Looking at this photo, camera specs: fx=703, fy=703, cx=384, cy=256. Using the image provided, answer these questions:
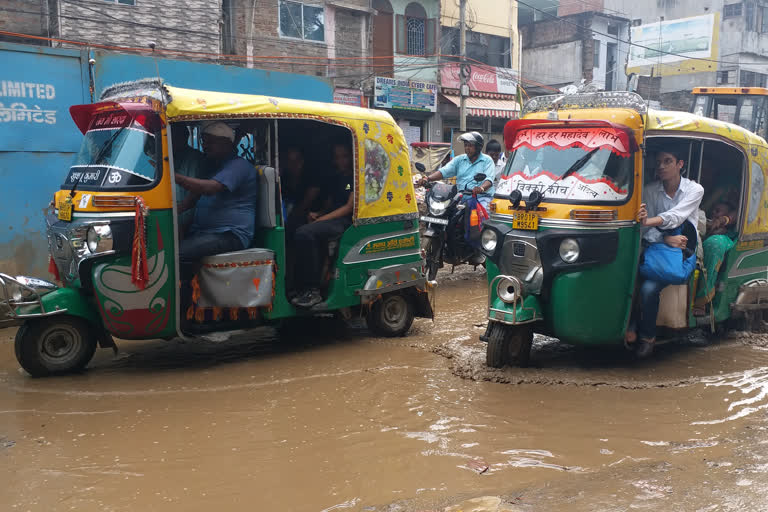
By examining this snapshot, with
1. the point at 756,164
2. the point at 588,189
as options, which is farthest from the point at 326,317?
the point at 756,164

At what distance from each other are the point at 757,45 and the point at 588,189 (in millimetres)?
39455

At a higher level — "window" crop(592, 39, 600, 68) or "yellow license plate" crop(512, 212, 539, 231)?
"window" crop(592, 39, 600, 68)

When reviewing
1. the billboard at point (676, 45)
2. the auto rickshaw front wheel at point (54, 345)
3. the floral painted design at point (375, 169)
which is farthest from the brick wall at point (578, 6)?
the auto rickshaw front wheel at point (54, 345)

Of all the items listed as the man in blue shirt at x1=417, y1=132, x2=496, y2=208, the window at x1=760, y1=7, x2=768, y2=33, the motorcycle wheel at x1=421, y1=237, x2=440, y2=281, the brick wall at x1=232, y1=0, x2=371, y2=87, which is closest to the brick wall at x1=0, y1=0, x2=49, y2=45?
the brick wall at x1=232, y1=0, x2=371, y2=87

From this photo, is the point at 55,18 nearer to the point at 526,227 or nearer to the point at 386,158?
the point at 386,158

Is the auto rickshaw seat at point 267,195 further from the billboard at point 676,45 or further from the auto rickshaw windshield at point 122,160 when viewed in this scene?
the billboard at point 676,45

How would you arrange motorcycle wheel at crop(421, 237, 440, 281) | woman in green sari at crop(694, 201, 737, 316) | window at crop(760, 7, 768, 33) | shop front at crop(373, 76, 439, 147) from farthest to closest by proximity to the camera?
window at crop(760, 7, 768, 33) < shop front at crop(373, 76, 439, 147) < motorcycle wheel at crop(421, 237, 440, 281) < woman in green sari at crop(694, 201, 737, 316)

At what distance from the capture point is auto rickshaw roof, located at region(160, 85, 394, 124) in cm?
538

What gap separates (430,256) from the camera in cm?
920

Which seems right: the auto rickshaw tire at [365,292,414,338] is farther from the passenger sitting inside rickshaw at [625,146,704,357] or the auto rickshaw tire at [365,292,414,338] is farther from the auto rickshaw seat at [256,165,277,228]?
the passenger sitting inside rickshaw at [625,146,704,357]

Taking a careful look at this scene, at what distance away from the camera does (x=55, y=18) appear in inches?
671

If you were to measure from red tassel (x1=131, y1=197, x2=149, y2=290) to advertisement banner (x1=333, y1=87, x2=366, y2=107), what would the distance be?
17683mm

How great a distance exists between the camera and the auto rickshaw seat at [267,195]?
598 cm

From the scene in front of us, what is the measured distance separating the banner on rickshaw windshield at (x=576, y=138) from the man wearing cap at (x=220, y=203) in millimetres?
2339
